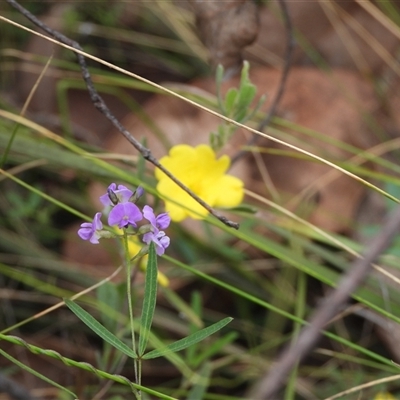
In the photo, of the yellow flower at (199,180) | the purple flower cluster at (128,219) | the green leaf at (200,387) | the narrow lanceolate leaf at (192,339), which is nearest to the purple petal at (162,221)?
the purple flower cluster at (128,219)

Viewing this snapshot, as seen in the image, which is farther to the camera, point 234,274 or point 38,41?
point 38,41

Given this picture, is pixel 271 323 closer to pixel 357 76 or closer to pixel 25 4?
pixel 357 76

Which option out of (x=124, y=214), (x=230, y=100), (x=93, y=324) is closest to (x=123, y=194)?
(x=124, y=214)

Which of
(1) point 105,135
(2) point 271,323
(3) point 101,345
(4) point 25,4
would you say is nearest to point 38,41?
Result: (4) point 25,4

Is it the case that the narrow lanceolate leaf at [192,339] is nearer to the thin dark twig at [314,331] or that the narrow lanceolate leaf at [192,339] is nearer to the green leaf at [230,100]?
the thin dark twig at [314,331]

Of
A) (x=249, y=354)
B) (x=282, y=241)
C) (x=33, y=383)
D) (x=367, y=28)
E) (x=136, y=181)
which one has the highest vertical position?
(x=367, y=28)

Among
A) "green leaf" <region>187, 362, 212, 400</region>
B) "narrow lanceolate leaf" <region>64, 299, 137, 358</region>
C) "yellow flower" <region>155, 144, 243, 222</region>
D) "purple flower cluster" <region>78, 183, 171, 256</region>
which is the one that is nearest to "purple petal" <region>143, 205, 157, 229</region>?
"purple flower cluster" <region>78, 183, 171, 256</region>
